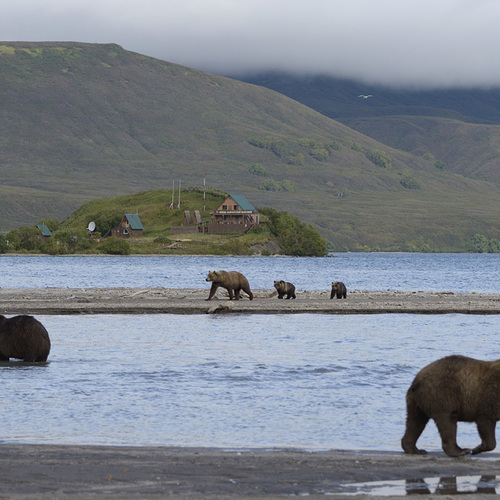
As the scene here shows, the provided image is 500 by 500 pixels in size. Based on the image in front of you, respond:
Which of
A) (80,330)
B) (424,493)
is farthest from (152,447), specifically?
(80,330)

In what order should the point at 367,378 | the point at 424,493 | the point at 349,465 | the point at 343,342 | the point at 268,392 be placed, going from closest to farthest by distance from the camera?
the point at 424,493 < the point at 349,465 < the point at 268,392 < the point at 367,378 < the point at 343,342

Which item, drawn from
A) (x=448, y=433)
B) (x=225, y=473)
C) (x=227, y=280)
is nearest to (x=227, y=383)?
(x=448, y=433)

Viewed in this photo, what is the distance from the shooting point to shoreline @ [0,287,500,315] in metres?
43.5

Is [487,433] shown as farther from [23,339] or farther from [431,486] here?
[23,339]

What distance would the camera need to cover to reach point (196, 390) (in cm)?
2195

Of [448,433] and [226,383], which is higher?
[448,433]

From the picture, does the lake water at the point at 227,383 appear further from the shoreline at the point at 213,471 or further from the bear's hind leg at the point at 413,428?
the shoreline at the point at 213,471

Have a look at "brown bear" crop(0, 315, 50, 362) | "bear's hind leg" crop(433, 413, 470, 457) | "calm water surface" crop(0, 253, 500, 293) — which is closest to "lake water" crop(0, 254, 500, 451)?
"brown bear" crop(0, 315, 50, 362)

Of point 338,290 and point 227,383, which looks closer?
point 227,383

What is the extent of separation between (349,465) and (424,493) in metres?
1.70

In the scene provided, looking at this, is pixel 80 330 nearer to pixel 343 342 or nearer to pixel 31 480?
pixel 343 342

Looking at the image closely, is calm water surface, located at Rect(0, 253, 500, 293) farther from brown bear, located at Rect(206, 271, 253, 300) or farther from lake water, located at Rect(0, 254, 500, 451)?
lake water, located at Rect(0, 254, 500, 451)

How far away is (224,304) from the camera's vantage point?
42.8 metres

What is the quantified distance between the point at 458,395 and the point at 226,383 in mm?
10021
